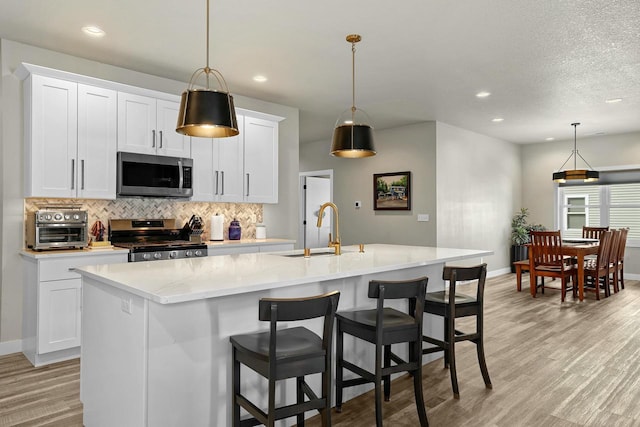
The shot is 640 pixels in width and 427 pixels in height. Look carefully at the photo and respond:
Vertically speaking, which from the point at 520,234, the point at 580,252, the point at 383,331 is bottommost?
the point at 383,331

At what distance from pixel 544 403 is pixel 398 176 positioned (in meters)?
4.95

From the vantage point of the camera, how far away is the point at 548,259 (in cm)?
633

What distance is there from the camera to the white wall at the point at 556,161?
7.98 m

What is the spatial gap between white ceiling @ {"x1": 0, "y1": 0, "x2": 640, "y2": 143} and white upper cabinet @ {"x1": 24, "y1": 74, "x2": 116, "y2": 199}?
43 centimetres

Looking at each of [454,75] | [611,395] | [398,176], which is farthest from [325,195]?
[611,395]

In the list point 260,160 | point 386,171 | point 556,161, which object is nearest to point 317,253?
point 260,160

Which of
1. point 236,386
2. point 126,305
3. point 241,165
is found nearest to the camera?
point 126,305

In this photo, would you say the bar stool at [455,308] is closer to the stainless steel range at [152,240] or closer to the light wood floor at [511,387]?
the light wood floor at [511,387]

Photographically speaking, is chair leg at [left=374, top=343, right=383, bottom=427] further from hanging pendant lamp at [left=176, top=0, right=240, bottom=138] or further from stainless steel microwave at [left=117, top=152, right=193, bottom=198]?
stainless steel microwave at [left=117, top=152, right=193, bottom=198]

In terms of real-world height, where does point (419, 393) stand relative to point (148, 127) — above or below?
below

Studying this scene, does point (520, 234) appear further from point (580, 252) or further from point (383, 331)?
point (383, 331)

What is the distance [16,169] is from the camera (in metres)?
3.77

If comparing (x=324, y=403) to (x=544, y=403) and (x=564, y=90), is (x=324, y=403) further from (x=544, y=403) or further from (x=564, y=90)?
(x=564, y=90)

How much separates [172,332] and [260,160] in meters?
3.53
